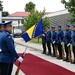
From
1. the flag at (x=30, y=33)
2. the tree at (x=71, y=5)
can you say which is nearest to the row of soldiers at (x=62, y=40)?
the flag at (x=30, y=33)

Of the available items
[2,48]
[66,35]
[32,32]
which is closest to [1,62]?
[2,48]

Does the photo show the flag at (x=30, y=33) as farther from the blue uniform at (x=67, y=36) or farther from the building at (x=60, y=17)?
the building at (x=60, y=17)

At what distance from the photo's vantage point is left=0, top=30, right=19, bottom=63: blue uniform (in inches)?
265

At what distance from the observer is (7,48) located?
6809 millimetres

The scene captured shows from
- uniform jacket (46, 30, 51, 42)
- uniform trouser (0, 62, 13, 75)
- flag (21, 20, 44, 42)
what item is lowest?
uniform jacket (46, 30, 51, 42)

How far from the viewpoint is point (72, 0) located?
29469 mm

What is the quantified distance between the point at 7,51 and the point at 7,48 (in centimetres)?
7

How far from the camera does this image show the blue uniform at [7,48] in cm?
673

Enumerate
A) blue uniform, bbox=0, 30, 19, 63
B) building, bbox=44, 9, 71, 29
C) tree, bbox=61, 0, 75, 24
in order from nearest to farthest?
blue uniform, bbox=0, 30, 19, 63
tree, bbox=61, 0, 75, 24
building, bbox=44, 9, 71, 29

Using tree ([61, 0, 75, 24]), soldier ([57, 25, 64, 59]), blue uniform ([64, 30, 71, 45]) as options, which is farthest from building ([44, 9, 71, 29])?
blue uniform ([64, 30, 71, 45])

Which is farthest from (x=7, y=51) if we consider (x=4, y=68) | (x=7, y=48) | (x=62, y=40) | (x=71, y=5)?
(x=71, y=5)

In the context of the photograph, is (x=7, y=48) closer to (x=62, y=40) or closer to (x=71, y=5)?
(x=62, y=40)

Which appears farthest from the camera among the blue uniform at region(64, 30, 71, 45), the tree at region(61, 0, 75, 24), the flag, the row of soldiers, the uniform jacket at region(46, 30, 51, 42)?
the tree at region(61, 0, 75, 24)

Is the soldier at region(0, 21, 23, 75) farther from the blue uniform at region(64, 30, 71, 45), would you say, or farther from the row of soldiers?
the blue uniform at region(64, 30, 71, 45)
